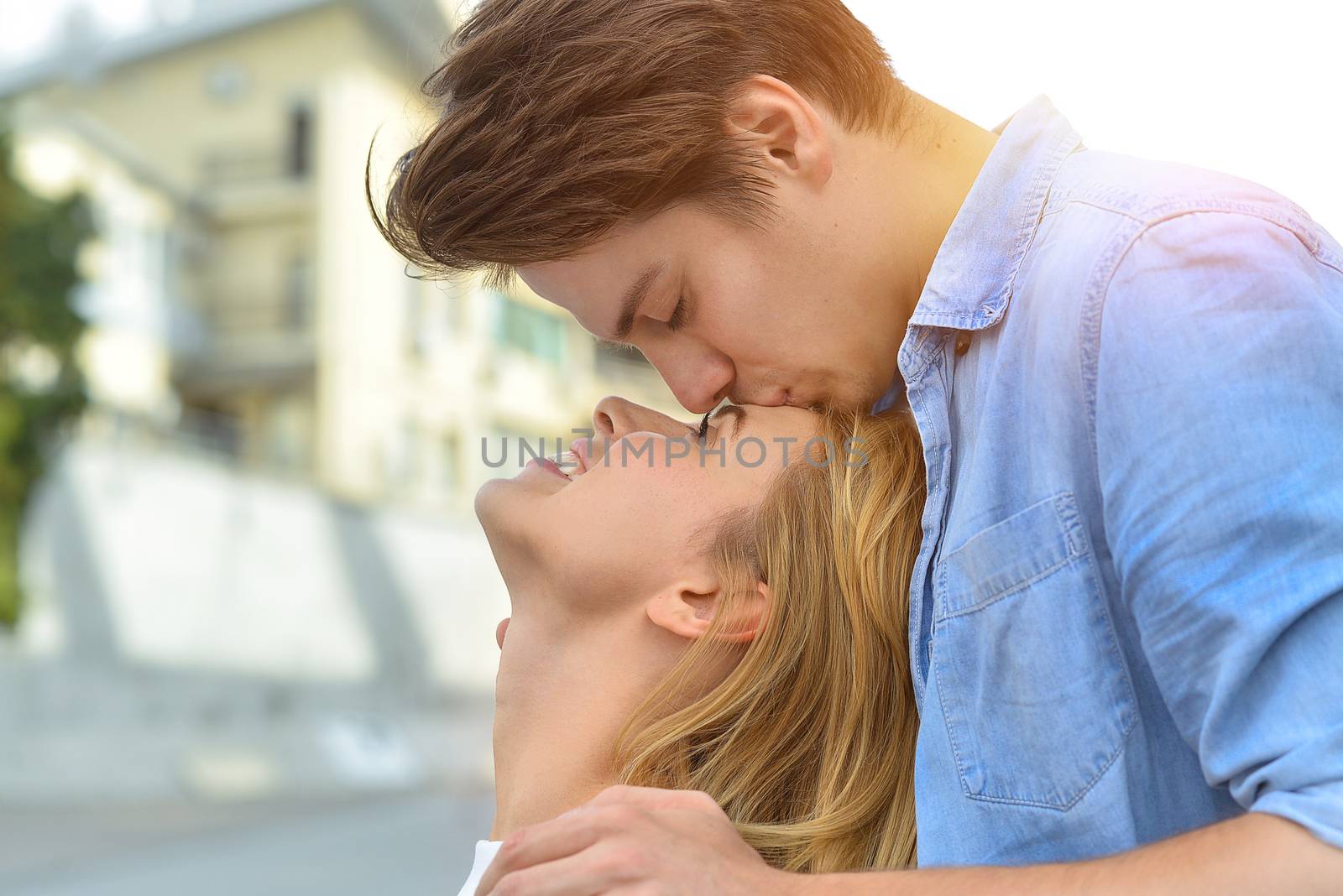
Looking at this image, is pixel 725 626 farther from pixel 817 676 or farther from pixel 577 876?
pixel 577 876

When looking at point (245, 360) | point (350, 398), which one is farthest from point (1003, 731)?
point (245, 360)

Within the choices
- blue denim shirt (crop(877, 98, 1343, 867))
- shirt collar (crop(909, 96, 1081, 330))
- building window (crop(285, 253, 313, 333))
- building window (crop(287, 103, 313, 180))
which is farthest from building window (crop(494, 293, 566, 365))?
blue denim shirt (crop(877, 98, 1343, 867))

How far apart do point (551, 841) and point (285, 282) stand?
1896 centimetres

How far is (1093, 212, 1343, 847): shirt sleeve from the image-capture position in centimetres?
116

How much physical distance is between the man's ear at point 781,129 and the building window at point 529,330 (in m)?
16.8

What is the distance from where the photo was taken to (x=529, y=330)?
19.2 meters

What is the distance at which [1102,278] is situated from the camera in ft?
4.48

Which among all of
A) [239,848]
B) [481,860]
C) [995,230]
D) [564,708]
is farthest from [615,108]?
[239,848]

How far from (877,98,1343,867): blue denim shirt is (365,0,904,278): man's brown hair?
0.30 metres

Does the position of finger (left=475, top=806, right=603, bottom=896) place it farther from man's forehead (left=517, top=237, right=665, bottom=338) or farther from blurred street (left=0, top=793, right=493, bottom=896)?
blurred street (left=0, top=793, right=493, bottom=896)

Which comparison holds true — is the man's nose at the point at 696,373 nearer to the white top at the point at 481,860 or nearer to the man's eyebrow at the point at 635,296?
the man's eyebrow at the point at 635,296

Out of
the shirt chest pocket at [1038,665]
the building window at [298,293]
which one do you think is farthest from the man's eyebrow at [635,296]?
the building window at [298,293]

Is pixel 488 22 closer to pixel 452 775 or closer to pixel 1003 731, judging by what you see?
pixel 1003 731

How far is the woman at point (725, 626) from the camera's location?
6.62ft
